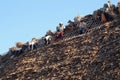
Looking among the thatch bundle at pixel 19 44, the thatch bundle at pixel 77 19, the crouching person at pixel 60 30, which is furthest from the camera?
the thatch bundle at pixel 19 44

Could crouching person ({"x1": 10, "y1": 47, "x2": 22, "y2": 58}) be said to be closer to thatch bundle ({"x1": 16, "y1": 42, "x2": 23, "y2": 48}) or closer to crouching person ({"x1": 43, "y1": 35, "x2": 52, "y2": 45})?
thatch bundle ({"x1": 16, "y1": 42, "x2": 23, "y2": 48})

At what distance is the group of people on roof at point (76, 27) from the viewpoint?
118 ft

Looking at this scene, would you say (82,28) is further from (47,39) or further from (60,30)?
(47,39)

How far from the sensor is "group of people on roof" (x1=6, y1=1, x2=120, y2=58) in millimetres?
35906

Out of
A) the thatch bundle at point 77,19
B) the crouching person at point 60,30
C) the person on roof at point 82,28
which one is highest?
the thatch bundle at point 77,19

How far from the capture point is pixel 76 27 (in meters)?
38.5

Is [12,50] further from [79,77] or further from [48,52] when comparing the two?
[79,77]

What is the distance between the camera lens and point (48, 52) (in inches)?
1436

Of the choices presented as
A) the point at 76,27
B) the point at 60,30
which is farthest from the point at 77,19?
the point at 60,30

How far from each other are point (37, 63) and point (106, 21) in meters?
5.58

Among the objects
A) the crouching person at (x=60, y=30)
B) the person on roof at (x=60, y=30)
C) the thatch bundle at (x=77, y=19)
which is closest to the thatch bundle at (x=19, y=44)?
the person on roof at (x=60, y=30)

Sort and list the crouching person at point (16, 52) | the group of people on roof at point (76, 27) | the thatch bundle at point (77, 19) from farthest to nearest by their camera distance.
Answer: the crouching person at point (16, 52) < the thatch bundle at point (77, 19) < the group of people on roof at point (76, 27)

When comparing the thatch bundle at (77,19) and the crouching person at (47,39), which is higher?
the thatch bundle at (77,19)

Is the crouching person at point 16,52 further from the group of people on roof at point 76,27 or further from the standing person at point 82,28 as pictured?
the standing person at point 82,28
